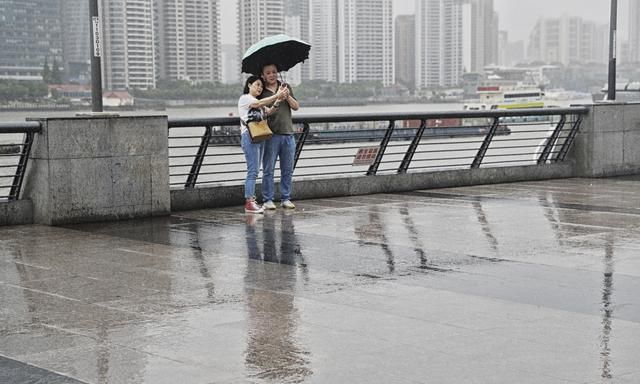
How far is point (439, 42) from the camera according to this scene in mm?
46844

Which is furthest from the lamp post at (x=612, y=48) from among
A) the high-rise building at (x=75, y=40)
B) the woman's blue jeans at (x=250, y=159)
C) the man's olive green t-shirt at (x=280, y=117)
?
the high-rise building at (x=75, y=40)

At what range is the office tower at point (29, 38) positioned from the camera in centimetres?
1764

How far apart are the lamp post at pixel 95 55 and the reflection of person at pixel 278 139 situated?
2019 mm

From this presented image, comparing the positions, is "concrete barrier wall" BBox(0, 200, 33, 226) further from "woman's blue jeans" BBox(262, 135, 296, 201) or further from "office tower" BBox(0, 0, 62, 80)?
"office tower" BBox(0, 0, 62, 80)

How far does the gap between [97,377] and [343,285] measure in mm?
2907

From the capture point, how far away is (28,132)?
37.4ft

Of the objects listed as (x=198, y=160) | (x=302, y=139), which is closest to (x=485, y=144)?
(x=302, y=139)

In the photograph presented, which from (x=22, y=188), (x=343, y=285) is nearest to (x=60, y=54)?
(x=22, y=188)

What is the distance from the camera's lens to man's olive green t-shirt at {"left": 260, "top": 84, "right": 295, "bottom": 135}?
12578mm

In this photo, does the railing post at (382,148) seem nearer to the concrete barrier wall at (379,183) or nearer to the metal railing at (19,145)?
the concrete barrier wall at (379,183)

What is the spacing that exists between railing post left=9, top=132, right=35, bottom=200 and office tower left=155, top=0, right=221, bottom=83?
9457mm

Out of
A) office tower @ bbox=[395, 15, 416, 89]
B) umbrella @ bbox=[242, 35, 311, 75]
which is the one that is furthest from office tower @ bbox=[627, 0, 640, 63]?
umbrella @ bbox=[242, 35, 311, 75]

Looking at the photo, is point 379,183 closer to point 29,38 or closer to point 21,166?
point 21,166

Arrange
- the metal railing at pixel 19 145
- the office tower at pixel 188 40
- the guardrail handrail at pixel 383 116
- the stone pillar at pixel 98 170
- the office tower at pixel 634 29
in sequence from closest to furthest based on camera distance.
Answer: the metal railing at pixel 19 145 < the stone pillar at pixel 98 170 < the guardrail handrail at pixel 383 116 < the office tower at pixel 188 40 < the office tower at pixel 634 29
